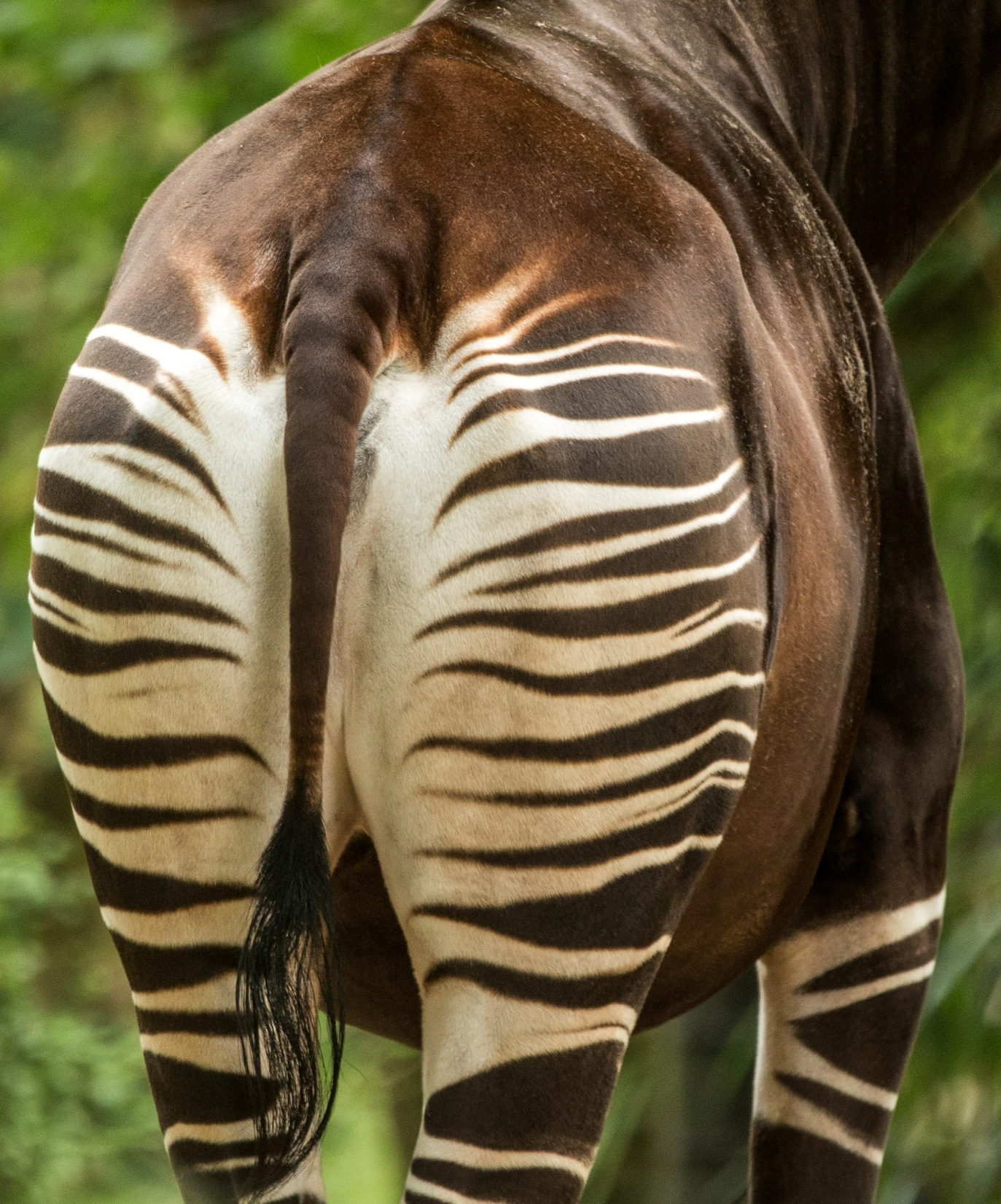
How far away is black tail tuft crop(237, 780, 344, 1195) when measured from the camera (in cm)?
133

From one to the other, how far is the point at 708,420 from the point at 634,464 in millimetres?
124

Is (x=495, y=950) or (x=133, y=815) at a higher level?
(x=133, y=815)

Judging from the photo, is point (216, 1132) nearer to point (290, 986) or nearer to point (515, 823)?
point (290, 986)

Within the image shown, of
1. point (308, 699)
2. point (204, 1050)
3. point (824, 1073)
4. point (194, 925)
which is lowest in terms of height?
point (824, 1073)

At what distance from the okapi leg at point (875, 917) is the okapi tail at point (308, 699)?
0.98 m

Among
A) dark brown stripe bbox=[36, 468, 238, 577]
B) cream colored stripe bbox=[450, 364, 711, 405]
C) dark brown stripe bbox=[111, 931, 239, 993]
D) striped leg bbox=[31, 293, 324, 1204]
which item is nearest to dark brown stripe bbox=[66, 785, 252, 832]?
striped leg bbox=[31, 293, 324, 1204]

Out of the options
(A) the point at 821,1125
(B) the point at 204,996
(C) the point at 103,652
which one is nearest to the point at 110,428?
(C) the point at 103,652

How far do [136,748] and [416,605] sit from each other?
0.31 m

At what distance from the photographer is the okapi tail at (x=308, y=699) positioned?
4.32ft

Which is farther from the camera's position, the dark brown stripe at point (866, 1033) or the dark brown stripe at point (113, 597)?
the dark brown stripe at point (866, 1033)

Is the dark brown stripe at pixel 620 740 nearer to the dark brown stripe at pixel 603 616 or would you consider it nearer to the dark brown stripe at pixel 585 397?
the dark brown stripe at pixel 603 616

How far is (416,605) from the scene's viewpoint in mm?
1377

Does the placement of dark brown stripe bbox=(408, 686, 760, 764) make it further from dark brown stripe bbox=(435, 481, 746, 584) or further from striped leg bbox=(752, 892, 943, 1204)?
striped leg bbox=(752, 892, 943, 1204)

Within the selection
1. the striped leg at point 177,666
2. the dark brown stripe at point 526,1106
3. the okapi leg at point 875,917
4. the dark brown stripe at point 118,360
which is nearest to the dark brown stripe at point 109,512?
the striped leg at point 177,666
